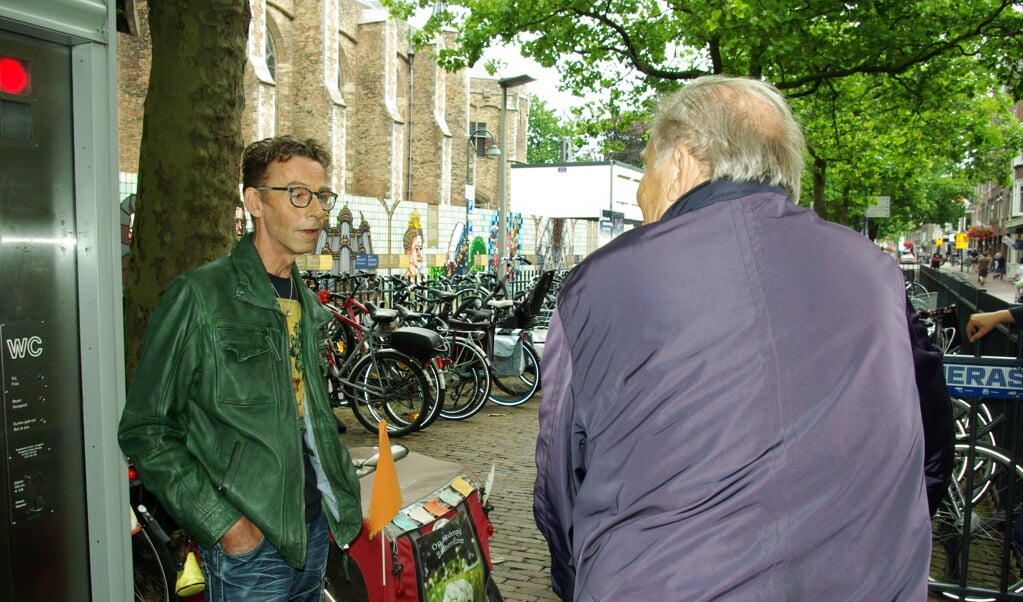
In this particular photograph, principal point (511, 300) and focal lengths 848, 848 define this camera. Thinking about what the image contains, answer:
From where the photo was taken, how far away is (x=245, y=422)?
2.13m

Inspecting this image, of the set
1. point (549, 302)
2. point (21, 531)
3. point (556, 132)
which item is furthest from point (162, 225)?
point (556, 132)

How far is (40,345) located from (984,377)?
12.2 feet

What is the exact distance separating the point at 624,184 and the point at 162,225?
1986cm

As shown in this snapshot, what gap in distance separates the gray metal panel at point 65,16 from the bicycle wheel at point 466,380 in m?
6.53

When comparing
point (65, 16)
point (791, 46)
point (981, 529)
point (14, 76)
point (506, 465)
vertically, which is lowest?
point (506, 465)

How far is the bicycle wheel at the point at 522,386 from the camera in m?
9.35

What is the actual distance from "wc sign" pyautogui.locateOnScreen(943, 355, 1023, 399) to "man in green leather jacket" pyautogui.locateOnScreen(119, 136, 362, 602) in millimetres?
2809

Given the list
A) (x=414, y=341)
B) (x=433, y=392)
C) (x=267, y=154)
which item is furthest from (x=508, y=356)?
(x=267, y=154)

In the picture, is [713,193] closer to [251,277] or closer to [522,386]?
[251,277]

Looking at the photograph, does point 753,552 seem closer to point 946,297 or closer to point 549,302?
point 549,302

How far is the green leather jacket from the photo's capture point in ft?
6.84

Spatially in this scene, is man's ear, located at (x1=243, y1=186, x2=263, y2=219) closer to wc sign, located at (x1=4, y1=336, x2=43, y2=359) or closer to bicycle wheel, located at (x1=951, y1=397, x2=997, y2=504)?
wc sign, located at (x1=4, y1=336, x2=43, y2=359)

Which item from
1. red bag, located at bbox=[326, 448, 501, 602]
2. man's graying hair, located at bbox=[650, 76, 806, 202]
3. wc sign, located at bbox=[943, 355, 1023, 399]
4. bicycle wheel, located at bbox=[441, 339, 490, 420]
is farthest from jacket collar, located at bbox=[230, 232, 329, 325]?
bicycle wheel, located at bbox=[441, 339, 490, 420]

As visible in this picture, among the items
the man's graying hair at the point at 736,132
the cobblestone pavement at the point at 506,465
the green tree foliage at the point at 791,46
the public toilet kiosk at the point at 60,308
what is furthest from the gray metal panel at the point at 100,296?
the green tree foliage at the point at 791,46
